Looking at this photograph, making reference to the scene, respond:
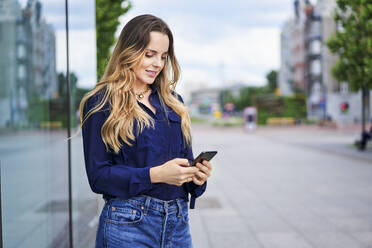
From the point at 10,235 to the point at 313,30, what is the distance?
2496 inches

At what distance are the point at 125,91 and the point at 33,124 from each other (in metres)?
2.48

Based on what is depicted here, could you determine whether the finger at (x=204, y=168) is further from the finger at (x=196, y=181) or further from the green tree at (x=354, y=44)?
the green tree at (x=354, y=44)

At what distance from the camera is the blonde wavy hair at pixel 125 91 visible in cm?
183

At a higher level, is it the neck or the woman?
the neck

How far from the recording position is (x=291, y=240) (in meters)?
5.25

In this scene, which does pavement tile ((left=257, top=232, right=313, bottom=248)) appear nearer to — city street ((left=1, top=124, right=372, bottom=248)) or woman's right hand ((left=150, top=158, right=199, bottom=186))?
city street ((left=1, top=124, right=372, bottom=248))

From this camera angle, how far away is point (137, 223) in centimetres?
188

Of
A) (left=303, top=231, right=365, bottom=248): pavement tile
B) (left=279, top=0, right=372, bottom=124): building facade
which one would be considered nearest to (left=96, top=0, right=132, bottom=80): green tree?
(left=303, top=231, right=365, bottom=248): pavement tile

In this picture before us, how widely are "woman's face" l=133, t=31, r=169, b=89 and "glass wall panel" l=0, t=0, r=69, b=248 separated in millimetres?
1331

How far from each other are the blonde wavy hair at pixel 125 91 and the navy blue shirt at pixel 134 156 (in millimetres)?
25

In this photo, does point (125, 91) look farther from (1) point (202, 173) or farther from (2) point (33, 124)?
(2) point (33, 124)

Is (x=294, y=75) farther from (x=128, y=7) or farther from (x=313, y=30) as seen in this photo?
(x=128, y=7)

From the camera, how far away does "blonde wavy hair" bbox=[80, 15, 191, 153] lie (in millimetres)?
1830

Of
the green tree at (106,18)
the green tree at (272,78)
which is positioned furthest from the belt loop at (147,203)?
the green tree at (272,78)
